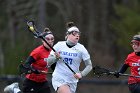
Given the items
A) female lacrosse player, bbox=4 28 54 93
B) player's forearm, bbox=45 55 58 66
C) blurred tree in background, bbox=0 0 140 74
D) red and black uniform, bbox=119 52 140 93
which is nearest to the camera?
player's forearm, bbox=45 55 58 66

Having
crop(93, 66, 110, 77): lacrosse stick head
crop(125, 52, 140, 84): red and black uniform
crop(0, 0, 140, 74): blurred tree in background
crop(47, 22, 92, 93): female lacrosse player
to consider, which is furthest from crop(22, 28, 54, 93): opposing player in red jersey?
crop(0, 0, 140, 74): blurred tree in background

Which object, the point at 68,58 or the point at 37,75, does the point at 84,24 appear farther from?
the point at 68,58

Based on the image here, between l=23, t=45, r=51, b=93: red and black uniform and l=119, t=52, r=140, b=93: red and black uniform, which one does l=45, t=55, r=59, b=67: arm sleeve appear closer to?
l=23, t=45, r=51, b=93: red and black uniform

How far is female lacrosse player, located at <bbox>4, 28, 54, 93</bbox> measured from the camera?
16.2m

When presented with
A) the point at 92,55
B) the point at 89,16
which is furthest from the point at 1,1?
the point at 92,55

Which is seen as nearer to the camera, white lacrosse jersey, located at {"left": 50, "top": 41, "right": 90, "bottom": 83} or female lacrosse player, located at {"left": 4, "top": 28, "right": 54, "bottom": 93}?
white lacrosse jersey, located at {"left": 50, "top": 41, "right": 90, "bottom": 83}

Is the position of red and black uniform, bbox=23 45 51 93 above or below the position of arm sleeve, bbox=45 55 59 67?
below

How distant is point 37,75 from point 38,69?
0.39 metres

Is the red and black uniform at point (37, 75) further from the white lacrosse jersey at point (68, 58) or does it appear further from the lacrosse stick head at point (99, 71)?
the lacrosse stick head at point (99, 71)

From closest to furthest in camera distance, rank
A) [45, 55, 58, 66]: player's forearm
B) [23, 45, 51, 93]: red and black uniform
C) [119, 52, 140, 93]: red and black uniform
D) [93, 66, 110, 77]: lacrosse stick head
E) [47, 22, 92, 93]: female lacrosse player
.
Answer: [45, 55, 58, 66]: player's forearm, [47, 22, 92, 93]: female lacrosse player, [119, 52, 140, 93]: red and black uniform, [93, 66, 110, 77]: lacrosse stick head, [23, 45, 51, 93]: red and black uniform

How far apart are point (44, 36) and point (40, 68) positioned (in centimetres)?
98

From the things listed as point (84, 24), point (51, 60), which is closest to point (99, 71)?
point (51, 60)

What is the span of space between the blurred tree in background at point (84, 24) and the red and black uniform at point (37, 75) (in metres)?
16.0

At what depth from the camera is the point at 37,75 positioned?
16.8 m
